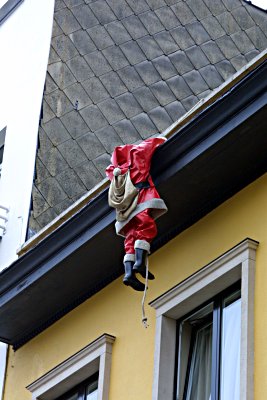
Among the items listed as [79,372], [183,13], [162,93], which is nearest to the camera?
[79,372]

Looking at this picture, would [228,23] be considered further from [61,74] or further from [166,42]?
[61,74]

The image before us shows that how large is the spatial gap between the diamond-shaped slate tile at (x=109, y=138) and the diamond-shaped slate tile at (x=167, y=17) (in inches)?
109

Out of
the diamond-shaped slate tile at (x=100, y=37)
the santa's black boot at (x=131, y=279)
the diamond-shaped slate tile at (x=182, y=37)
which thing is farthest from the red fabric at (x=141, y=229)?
the diamond-shaped slate tile at (x=182, y=37)

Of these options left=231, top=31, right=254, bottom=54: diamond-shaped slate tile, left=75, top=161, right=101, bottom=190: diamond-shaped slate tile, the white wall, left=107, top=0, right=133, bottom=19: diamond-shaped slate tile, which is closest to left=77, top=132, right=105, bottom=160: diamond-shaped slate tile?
left=75, top=161, right=101, bottom=190: diamond-shaped slate tile

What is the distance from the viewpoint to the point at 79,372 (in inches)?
603

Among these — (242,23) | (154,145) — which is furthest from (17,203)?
(242,23)

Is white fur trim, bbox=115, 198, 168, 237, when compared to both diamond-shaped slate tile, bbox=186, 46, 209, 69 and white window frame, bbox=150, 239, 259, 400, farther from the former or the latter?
diamond-shaped slate tile, bbox=186, 46, 209, 69

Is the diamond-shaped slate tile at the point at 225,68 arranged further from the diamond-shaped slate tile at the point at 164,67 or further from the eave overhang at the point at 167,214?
the eave overhang at the point at 167,214

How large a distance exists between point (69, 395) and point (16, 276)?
1.47m

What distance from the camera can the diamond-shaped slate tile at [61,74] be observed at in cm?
1964

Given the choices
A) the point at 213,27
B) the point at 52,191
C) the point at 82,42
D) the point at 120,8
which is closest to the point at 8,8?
the point at 82,42

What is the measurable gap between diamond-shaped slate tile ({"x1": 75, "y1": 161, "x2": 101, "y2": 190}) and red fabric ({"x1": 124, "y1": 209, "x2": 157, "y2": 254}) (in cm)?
556

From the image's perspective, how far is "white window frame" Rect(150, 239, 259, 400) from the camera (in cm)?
1251

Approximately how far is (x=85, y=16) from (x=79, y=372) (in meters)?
7.24
